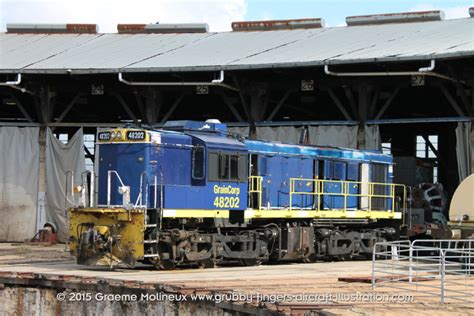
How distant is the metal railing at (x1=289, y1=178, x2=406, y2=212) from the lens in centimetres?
2640

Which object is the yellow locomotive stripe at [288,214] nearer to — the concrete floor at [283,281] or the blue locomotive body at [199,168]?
the blue locomotive body at [199,168]

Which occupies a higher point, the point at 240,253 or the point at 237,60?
the point at 237,60

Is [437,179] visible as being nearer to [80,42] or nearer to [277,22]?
[277,22]

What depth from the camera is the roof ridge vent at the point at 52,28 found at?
4072cm

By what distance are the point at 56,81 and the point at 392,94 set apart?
12.8m

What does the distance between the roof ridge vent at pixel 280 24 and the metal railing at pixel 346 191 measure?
10410 mm

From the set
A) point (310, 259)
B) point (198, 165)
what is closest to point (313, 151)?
point (310, 259)

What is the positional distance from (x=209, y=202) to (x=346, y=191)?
6.75 metres

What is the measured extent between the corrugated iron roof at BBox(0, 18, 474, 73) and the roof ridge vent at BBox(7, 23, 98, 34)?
2.06 ft

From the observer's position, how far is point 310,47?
33219 millimetres

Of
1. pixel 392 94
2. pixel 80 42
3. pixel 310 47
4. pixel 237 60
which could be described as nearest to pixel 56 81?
pixel 80 42

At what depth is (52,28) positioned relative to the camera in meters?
40.8

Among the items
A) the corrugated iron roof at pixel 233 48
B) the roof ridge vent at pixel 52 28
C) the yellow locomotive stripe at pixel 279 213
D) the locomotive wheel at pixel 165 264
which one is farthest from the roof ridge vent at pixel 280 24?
the locomotive wheel at pixel 165 264

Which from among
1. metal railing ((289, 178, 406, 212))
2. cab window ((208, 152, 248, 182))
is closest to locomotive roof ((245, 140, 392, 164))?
metal railing ((289, 178, 406, 212))
